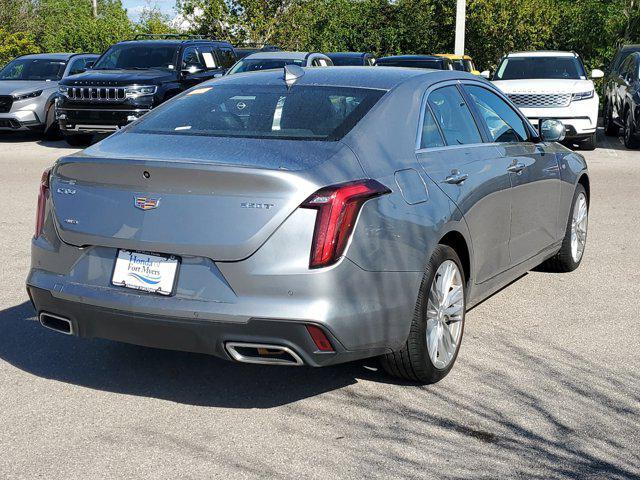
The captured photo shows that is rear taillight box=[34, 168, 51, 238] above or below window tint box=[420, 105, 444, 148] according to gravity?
below

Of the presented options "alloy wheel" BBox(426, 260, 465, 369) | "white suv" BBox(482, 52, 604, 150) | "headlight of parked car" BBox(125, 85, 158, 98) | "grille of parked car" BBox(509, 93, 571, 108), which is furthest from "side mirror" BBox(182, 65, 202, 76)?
"alloy wheel" BBox(426, 260, 465, 369)

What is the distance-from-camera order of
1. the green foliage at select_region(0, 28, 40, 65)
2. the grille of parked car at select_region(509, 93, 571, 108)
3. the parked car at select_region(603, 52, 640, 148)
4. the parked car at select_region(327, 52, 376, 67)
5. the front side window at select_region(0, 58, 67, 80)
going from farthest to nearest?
the green foliage at select_region(0, 28, 40, 65)
the parked car at select_region(327, 52, 376, 67)
the front side window at select_region(0, 58, 67, 80)
the parked car at select_region(603, 52, 640, 148)
the grille of parked car at select_region(509, 93, 571, 108)

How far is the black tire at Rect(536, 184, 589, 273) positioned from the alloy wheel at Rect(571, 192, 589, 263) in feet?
0.13

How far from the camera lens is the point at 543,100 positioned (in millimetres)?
17906

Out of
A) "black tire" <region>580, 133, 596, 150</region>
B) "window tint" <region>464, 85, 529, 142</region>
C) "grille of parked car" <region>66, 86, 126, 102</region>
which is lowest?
"black tire" <region>580, 133, 596, 150</region>

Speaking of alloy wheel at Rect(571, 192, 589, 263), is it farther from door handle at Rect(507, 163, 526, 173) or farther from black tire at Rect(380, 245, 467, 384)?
black tire at Rect(380, 245, 467, 384)

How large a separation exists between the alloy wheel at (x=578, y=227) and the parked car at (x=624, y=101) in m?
10.2

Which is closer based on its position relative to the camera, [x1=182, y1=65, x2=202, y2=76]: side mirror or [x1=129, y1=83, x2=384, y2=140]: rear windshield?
[x1=129, y1=83, x2=384, y2=140]: rear windshield

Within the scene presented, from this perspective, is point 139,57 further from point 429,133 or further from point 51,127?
point 429,133

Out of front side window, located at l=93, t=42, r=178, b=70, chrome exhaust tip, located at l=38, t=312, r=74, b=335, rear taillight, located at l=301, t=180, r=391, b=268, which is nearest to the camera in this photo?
rear taillight, located at l=301, t=180, r=391, b=268

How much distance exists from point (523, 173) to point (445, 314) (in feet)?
5.00

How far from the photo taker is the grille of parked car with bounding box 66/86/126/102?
17.8m

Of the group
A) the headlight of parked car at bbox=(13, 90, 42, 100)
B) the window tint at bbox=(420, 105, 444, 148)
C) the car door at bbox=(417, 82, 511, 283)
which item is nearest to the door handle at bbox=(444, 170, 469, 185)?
the car door at bbox=(417, 82, 511, 283)

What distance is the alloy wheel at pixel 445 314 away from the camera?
5316mm
